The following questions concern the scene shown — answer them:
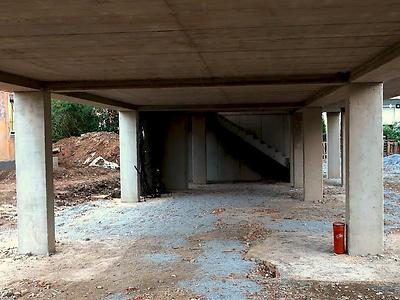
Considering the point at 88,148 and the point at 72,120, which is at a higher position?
the point at 72,120

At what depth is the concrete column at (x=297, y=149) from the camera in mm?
18922

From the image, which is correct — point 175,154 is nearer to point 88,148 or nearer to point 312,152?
point 312,152

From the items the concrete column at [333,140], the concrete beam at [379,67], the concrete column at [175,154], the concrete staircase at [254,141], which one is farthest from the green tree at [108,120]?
the concrete beam at [379,67]

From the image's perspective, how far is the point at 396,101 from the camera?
24344 mm

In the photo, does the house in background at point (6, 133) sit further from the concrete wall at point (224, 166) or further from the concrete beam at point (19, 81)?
the concrete beam at point (19, 81)

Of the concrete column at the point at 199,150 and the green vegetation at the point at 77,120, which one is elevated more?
the green vegetation at the point at 77,120

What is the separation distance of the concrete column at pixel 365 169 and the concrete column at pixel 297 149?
10576 millimetres

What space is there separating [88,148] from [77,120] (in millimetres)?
3785

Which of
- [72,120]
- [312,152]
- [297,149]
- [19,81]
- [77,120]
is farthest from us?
[77,120]

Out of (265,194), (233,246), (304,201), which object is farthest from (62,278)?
(265,194)

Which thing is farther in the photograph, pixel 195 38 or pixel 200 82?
pixel 200 82

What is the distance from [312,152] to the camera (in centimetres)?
1554

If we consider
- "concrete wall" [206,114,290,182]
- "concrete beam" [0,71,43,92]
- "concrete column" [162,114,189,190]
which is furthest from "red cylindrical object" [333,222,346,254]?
"concrete wall" [206,114,290,182]

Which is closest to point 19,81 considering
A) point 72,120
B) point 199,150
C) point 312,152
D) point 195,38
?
point 195,38
